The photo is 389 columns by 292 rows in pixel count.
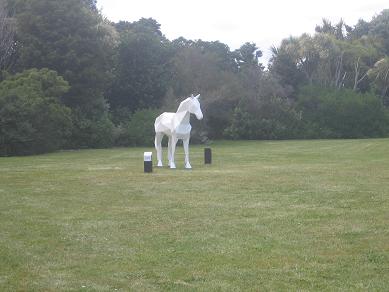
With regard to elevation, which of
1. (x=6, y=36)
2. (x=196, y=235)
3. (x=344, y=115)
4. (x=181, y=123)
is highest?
(x=6, y=36)

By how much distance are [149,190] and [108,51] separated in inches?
1109

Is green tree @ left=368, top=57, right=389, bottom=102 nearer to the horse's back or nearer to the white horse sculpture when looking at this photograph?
the horse's back

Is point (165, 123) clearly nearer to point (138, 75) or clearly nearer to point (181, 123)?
point (181, 123)

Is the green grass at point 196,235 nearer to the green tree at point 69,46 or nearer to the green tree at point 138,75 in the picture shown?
the green tree at point 69,46

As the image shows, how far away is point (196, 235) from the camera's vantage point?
8.70 meters

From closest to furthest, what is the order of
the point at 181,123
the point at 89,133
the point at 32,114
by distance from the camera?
the point at 181,123 < the point at 32,114 < the point at 89,133

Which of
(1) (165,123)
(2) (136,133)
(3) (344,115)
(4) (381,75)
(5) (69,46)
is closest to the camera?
(1) (165,123)

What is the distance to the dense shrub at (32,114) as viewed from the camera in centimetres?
3066

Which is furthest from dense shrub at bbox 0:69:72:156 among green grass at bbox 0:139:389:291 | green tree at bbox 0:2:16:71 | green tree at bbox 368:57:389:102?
green tree at bbox 368:57:389:102

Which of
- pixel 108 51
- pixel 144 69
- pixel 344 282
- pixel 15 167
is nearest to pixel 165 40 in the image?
pixel 144 69

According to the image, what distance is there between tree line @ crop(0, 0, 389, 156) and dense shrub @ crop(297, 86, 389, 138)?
0.27 ft

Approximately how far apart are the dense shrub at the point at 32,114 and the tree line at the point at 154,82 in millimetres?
61

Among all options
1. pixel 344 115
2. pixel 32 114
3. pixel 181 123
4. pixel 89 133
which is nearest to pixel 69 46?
pixel 89 133

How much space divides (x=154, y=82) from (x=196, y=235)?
40.2m
